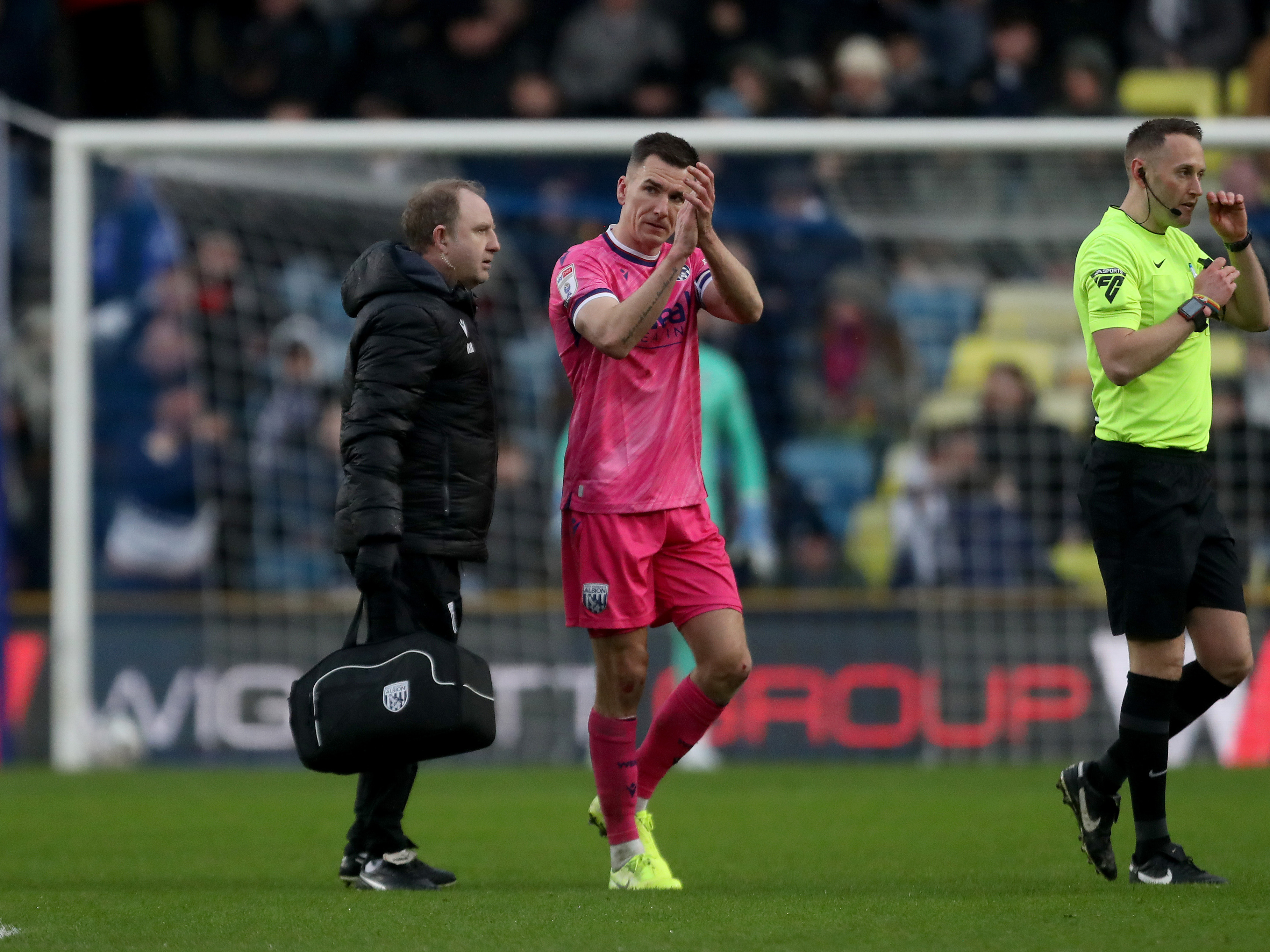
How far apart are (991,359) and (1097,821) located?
7524 mm

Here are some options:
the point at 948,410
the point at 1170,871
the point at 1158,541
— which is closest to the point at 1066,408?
the point at 948,410

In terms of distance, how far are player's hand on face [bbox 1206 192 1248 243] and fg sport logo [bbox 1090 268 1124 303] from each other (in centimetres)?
28

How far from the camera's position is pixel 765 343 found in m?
13.3

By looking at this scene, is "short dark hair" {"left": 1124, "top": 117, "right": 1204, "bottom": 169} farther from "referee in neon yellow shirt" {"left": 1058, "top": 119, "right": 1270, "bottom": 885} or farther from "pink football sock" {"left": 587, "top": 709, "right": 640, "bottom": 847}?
"pink football sock" {"left": 587, "top": 709, "right": 640, "bottom": 847}

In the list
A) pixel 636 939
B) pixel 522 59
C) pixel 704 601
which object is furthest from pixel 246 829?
pixel 522 59

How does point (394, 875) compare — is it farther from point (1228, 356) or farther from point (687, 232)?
point (1228, 356)

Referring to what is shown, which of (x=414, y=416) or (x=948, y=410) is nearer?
(x=414, y=416)

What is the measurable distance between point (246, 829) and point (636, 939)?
3543 mm

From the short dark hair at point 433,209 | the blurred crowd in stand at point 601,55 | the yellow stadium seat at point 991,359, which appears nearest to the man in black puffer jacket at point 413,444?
the short dark hair at point 433,209

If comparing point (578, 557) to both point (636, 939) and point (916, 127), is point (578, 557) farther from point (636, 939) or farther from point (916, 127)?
point (916, 127)

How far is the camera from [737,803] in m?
8.31

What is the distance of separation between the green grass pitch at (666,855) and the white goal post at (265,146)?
0.95 metres

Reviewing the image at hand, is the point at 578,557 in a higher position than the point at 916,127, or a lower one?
lower

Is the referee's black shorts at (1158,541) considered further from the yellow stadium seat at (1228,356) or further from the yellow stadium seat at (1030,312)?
the yellow stadium seat at (1030,312)
